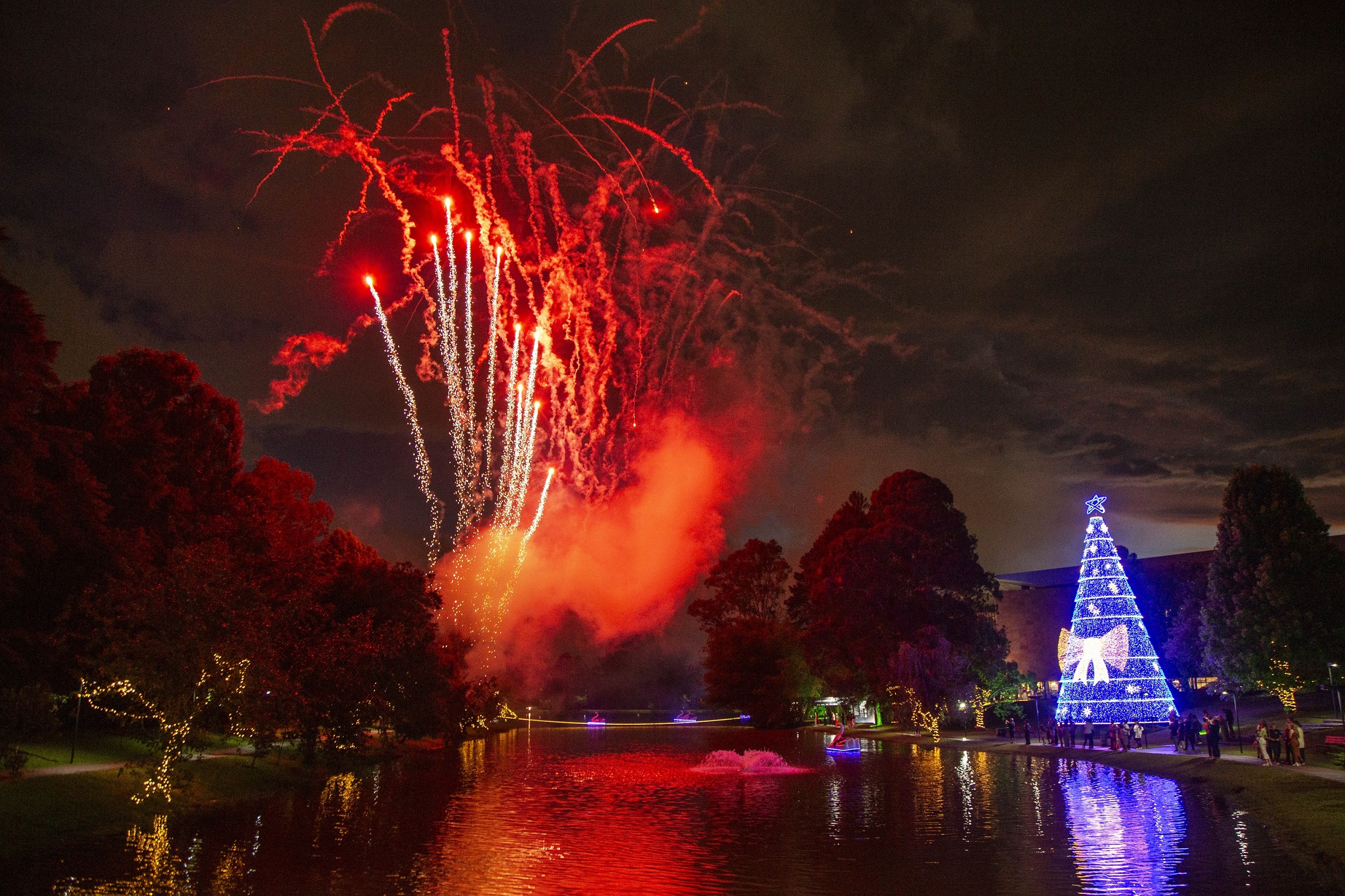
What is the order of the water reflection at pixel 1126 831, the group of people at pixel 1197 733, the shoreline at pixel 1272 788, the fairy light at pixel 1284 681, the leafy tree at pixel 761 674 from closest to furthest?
the water reflection at pixel 1126 831 → the shoreline at pixel 1272 788 → the group of people at pixel 1197 733 → the fairy light at pixel 1284 681 → the leafy tree at pixel 761 674

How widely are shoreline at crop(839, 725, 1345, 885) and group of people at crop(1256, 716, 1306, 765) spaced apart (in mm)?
520

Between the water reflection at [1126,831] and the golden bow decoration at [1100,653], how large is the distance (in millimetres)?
13236

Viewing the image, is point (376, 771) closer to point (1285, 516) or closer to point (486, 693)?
point (486, 693)

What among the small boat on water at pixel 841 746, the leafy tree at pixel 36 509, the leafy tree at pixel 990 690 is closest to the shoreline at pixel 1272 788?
the small boat on water at pixel 841 746

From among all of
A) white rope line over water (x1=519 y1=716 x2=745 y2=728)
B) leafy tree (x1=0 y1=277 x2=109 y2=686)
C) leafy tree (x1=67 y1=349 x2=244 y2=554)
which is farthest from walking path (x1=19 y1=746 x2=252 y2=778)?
white rope line over water (x1=519 y1=716 x2=745 y2=728)

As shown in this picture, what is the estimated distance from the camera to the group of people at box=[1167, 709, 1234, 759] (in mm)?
31312

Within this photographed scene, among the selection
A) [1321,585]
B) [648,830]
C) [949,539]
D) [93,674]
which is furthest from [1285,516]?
[93,674]

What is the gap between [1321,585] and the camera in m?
49.9

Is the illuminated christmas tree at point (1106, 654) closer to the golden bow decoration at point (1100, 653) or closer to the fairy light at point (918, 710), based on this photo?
the golden bow decoration at point (1100, 653)

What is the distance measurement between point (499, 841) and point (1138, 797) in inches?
617

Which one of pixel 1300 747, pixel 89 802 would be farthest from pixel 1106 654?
pixel 89 802

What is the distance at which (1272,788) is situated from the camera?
23266 mm

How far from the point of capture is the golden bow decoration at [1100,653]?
4231 centimetres

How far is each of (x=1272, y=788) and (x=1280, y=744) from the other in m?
6.52
